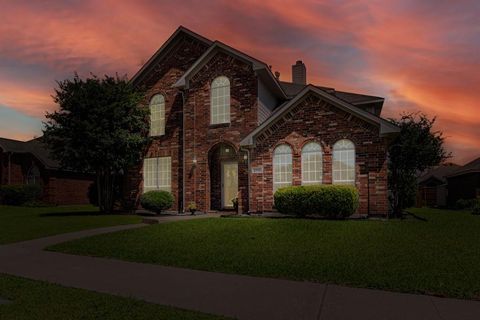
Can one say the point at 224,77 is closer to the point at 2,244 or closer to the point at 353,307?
the point at 2,244

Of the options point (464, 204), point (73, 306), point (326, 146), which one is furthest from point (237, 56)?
point (464, 204)

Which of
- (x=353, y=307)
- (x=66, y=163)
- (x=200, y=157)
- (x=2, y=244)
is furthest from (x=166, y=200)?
(x=353, y=307)

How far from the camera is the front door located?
19.2 m

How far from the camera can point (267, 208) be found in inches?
661

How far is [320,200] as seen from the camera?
1434 cm

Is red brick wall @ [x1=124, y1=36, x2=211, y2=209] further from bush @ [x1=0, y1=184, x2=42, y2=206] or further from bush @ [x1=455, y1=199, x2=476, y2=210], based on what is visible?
bush @ [x1=455, y1=199, x2=476, y2=210]

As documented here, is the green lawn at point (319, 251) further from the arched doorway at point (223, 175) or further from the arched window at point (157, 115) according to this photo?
the arched window at point (157, 115)

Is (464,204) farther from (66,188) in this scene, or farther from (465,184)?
(66,188)

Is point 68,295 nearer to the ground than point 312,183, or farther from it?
nearer to the ground

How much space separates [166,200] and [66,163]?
5.83 meters

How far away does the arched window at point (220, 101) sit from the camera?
19.3 meters

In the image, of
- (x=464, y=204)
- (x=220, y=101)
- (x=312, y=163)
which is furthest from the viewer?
(x=464, y=204)

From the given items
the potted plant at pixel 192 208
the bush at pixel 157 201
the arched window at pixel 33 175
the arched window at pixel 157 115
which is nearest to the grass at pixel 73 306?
the potted plant at pixel 192 208

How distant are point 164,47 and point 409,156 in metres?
15.2
